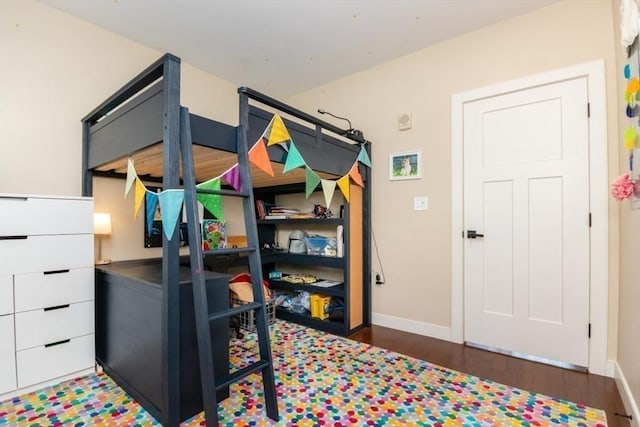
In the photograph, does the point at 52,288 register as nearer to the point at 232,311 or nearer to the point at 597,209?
the point at 232,311

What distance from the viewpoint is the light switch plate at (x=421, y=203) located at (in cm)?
272

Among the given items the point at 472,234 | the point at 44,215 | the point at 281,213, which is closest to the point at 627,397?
the point at 472,234

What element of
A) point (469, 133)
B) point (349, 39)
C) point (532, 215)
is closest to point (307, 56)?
point (349, 39)

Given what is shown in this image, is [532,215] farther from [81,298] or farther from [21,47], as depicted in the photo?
[21,47]

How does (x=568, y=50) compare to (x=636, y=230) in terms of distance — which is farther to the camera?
(x=568, y=50)

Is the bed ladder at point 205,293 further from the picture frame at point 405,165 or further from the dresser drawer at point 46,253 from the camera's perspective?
the picture frame at point 405,165

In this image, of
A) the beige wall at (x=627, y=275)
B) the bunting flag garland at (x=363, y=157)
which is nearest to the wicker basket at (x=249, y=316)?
the bunting flag garland at (x=363, y=157)

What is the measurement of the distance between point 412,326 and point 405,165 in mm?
1470

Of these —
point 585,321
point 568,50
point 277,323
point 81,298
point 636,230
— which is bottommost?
point 277,323

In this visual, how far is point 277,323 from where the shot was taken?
2988mm

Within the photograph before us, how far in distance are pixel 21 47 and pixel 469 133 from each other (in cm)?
334

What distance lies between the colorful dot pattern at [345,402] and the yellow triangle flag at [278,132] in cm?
150

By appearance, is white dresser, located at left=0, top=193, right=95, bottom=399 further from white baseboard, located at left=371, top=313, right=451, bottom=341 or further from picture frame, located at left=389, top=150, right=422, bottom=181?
picture frame, located at left=389, top=150, right=422, bottom=181

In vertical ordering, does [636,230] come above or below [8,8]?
below
